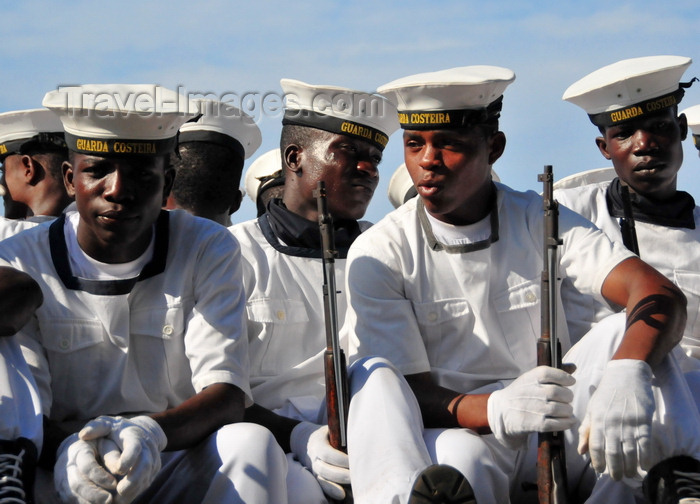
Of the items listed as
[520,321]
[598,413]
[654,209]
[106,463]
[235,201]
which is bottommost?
[106,463]

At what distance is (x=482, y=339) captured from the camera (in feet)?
16.5

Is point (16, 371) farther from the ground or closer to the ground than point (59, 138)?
closer to the ground

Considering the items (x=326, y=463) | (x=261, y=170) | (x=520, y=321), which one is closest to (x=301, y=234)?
(x=520, y=321)

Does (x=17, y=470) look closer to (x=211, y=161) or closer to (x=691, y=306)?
(x=691, y=306)

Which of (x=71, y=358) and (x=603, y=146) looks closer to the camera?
(x=71, y=358)

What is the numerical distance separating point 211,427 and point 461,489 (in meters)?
1.09

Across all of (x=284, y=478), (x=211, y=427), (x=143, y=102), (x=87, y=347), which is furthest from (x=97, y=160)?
(x=284, y=478)

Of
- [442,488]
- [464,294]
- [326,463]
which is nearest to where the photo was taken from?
[442,488]

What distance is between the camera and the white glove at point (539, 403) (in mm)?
4184

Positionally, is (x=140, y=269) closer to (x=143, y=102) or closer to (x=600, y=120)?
(x=143, y=102)

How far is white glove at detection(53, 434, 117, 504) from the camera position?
3928 mm

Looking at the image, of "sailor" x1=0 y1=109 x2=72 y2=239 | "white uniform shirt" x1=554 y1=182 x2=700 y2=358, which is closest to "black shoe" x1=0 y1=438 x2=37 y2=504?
"white uniform shirt" x1=554 y1=182 x2=700 y2=358

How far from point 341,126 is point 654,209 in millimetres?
1616

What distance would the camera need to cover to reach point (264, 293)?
19.5ft
